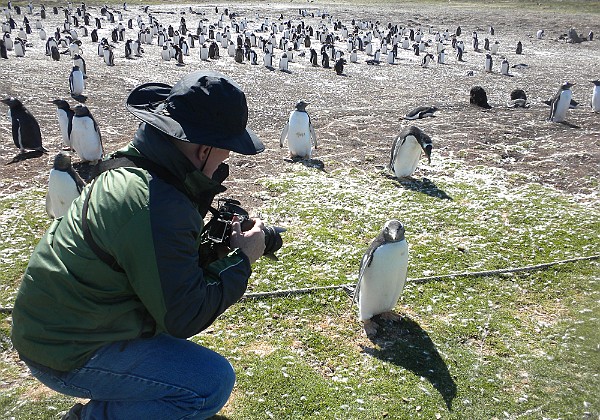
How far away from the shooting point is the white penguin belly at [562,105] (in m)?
13.7

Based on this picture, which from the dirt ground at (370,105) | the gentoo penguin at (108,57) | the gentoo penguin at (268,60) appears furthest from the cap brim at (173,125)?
the gentoo penguin at (268,60)

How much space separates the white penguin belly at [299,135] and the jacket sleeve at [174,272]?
27.0 feet

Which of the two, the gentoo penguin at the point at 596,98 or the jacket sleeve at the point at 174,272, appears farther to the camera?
the gentoo penguin at the point at 596,98

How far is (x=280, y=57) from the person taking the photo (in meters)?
27.5

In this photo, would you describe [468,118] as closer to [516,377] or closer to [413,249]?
[413,249]

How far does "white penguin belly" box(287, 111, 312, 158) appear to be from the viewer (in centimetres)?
1069

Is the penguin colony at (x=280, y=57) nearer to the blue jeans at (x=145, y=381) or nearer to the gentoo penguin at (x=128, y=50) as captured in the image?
the gentoo penguin at (x=128, y=50)

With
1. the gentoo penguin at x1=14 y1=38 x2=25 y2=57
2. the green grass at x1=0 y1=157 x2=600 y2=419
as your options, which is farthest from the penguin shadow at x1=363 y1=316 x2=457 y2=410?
the gentoo penguin at x1=14 y1=38 x2=25 y2=57

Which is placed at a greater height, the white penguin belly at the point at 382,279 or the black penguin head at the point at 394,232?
the black penguin head at the point at 394,232

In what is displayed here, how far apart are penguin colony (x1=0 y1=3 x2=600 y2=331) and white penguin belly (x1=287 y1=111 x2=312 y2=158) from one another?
2 cm

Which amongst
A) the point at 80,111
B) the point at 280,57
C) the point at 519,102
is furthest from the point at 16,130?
the point at 280,57

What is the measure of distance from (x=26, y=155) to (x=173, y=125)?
30.6ft

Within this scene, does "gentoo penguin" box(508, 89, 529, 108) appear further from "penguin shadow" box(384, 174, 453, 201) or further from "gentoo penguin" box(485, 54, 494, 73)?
"gentoo penguin" box(485, 54, 494, 73)

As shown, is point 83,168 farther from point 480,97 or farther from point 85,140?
point 480,97
